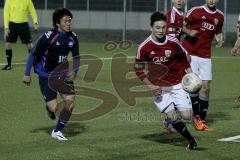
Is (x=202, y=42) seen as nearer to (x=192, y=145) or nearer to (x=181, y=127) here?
(x=181, y=127)

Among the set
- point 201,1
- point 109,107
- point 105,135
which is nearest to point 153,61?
point 105,135

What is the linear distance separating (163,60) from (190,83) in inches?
20.1

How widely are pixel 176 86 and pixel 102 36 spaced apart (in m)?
26.6

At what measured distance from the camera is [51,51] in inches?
395

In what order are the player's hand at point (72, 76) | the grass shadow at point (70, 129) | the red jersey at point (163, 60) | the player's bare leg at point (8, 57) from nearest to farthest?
the red jersey at point (163, 60) < the player's hand at point (72, 76) < the grass shadow at point (70, 129) < the player's bare leg at point (8, 57)

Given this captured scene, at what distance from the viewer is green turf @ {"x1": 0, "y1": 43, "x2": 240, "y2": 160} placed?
9023mm

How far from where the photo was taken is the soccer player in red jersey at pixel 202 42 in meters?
11.6

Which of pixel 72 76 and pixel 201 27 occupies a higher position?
pixel 201 27

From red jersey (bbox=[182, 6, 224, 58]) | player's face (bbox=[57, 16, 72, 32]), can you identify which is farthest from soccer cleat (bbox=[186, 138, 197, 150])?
red jersey (bbox=[182, 6, 224, 58])

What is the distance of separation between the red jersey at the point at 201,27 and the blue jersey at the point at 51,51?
7.91ft

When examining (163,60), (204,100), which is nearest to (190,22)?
(204,100)

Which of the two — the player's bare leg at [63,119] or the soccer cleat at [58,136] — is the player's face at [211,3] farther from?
the soccer cleat at [58,136]

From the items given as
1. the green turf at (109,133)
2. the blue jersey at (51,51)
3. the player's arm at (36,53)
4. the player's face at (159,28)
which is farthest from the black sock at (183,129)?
the player's arm at (36,53)

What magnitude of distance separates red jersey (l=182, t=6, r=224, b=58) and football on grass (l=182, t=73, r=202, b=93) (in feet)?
6.78
